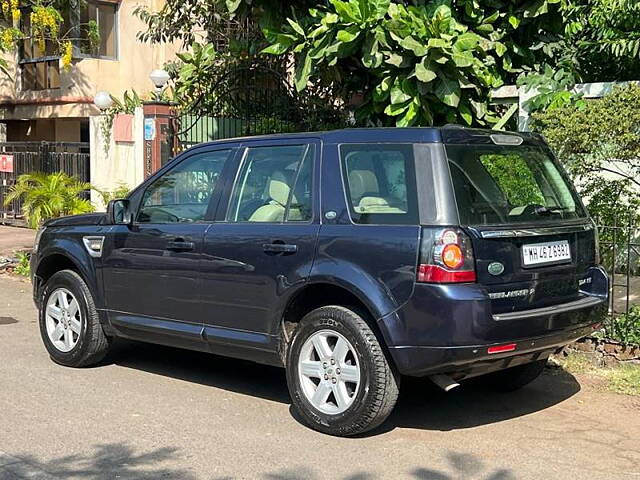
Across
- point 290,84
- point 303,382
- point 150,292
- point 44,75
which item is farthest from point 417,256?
point 44,75

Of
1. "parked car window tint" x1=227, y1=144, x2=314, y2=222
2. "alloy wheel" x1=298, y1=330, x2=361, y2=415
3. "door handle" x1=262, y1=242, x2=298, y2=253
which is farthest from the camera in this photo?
"parked car window tint" x1=227, y1=144, x2=314, y2=222

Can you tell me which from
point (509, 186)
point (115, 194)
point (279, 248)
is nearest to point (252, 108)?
point (115, 194)

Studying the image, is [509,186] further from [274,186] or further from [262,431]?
[262,431]

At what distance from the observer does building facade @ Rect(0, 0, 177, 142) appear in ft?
70.1

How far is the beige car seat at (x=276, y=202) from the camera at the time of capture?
5824 mm

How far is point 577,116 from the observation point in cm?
741

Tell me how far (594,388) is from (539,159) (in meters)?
1.90

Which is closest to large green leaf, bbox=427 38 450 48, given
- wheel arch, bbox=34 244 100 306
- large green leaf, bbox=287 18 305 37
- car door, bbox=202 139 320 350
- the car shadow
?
large green leaf, bbox=287 18 305 37

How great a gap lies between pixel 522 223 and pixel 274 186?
66.4 inches

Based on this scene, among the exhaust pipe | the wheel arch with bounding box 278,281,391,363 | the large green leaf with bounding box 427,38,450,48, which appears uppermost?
the large green leaf with bounding box 427,38,450,48

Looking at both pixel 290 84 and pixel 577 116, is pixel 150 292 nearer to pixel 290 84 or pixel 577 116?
pixel 577 116

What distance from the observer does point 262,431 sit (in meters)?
5.50

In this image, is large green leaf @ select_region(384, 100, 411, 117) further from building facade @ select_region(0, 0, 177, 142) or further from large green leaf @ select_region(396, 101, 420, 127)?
building facade @ select_region(0, 0, 177, 142)

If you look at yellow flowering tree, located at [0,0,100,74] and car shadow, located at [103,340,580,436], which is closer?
car shadow, located at [103,340,580,436]
